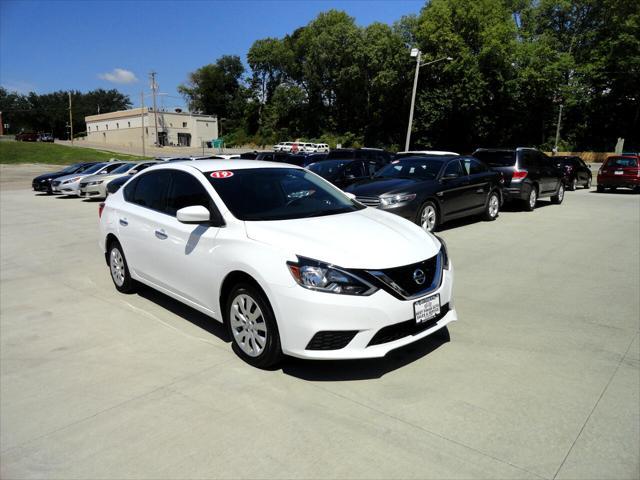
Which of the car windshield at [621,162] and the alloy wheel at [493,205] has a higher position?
the car windshield at [621,162]

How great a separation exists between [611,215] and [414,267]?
40.0 feet

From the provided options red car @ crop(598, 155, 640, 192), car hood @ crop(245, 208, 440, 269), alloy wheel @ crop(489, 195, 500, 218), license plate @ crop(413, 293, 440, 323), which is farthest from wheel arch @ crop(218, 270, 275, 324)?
red car @ crop(598, 155, 640, 192)

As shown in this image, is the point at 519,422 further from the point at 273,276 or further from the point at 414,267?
the point at 273,276

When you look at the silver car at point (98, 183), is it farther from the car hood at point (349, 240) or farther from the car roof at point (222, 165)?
the car hood at point (349, 240)

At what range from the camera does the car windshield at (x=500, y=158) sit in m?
13.3

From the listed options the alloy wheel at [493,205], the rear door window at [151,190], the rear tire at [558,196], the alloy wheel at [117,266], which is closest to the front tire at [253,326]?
the rear door window at [151,190]

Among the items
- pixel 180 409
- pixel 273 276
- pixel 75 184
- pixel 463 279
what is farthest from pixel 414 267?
pixel 75 184

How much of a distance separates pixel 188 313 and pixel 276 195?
5.72 ft

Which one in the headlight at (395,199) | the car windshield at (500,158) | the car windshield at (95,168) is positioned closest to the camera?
the headlight at (395,199)

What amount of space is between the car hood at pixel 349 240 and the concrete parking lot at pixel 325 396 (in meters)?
0.94

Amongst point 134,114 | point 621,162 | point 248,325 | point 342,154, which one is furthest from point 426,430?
point 134,114

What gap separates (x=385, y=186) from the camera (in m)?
9.59

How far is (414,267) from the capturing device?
384cm

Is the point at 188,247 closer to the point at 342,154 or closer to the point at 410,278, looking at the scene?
the point at 410,278
